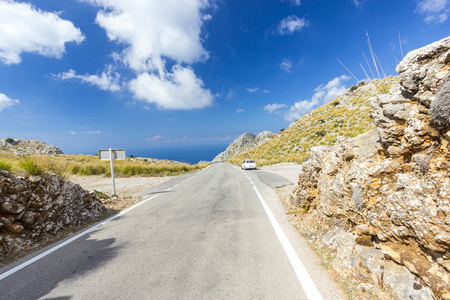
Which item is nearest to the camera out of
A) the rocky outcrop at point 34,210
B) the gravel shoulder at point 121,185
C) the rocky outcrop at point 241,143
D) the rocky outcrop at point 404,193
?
the rocky outcrop at point 404,193

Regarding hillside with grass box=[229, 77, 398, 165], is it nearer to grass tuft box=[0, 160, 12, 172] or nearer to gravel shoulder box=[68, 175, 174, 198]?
gravel shoulder box=[68, 175, 174, 198]

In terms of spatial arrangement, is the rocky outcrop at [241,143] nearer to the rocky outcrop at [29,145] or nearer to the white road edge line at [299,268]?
the rocky outcrop at [29,145]

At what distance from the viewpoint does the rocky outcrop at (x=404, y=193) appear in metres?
2.08

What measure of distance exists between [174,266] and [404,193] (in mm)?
3423

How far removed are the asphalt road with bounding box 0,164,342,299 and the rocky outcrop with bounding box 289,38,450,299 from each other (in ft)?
2.32

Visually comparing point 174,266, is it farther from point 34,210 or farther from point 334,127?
Result: point 334,127

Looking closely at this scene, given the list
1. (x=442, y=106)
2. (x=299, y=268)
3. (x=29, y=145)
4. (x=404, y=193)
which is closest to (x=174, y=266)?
(x=299, y=268)

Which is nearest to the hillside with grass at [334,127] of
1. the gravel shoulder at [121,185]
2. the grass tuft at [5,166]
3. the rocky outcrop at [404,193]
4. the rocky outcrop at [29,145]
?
the gravel shoulder at [121,185]

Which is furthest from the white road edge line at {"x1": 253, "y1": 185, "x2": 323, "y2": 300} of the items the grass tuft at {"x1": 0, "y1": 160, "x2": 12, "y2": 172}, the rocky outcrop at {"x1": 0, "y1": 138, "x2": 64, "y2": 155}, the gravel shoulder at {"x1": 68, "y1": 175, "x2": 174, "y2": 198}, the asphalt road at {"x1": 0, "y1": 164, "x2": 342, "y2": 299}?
the rocky outcrop at {"x1": 0, "y1": 138, "x2": 64, "y2": 155}

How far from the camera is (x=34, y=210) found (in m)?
4.41

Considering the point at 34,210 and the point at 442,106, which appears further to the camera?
the point at 34,210

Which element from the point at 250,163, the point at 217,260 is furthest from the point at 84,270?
the point at 250,163

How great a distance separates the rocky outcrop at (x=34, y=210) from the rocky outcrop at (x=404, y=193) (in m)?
5.92

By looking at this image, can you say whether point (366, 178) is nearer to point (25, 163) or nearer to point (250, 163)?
point (25, 163)
